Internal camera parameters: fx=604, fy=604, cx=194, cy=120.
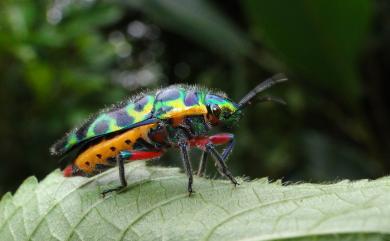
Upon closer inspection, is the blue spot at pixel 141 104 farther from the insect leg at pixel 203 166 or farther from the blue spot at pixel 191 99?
the insect leg at pixel 203 166

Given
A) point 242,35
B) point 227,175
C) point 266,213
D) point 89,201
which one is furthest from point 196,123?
point 242,35

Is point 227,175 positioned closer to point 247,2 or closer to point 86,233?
point 86,233

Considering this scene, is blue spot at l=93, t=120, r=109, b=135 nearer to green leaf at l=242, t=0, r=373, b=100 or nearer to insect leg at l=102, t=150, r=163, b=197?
insect leg at l=102, t=150, r=163, b=197

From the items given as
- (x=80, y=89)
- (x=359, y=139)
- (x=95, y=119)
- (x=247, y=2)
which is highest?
(x=247, y=2)

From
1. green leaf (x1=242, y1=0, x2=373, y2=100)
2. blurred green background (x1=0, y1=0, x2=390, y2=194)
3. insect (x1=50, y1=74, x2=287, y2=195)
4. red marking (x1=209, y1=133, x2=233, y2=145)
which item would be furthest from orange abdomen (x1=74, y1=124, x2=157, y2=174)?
green leaf (x1=242, y1=0, x2=373, y2=100)

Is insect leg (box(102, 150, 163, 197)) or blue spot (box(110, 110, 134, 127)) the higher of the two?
blue spot (box(110, 110, 134, 127))
